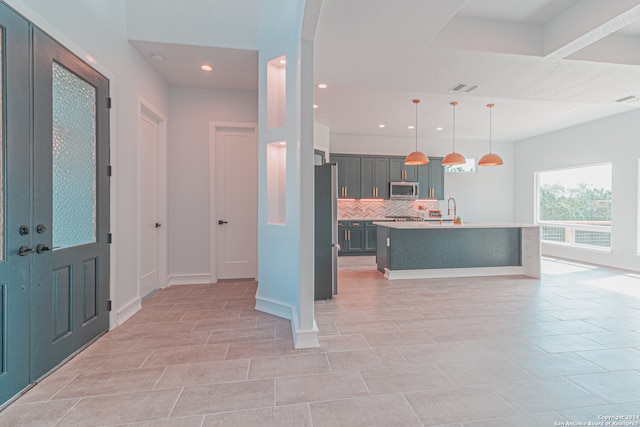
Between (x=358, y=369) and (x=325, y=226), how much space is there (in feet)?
5.89

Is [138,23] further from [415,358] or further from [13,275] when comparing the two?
[415,358]

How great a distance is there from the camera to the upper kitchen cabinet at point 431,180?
779 cm

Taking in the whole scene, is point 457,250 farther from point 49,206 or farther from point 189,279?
point 49,206

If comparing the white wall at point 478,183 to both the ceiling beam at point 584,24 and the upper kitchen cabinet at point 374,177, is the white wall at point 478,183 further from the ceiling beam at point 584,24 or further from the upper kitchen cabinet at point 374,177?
the ceiling beam at point 584,24

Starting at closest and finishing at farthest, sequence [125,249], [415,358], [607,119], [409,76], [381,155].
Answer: [415,358] < [125,249] < [409,76] < [607,119] < [381,155]

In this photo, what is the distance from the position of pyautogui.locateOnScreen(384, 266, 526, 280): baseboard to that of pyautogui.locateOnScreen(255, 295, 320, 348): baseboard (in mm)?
2279

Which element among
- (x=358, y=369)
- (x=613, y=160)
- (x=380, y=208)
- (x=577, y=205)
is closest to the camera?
(x=358, y=369)

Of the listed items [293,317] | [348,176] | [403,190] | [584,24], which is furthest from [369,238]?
[584,24]

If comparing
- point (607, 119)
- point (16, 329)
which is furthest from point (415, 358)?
point (607, 119)

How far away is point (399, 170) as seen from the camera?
766 cm

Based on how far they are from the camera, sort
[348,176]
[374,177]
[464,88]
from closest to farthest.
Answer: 1. [464,88]
2. [348,176]
3. [374,177]

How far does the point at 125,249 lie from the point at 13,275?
132 centimetres

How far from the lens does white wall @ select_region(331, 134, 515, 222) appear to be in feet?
26.3

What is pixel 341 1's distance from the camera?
2414 mm
